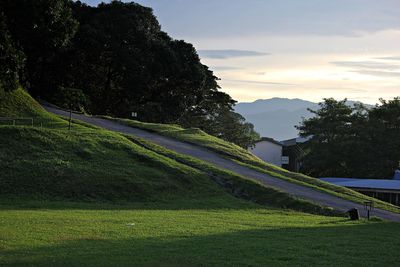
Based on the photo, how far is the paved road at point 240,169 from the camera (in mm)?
23922

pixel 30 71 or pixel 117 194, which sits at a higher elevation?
pixel 30 71

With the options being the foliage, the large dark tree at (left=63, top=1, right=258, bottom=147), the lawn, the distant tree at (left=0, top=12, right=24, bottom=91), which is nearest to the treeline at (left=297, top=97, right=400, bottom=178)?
the large dark tree at (left=63, top=1, right=258, bottom=147)

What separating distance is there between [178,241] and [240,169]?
17471 mm

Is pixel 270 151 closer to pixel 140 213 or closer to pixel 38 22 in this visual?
pixel 38 22

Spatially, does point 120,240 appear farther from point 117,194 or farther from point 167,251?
point 117,194

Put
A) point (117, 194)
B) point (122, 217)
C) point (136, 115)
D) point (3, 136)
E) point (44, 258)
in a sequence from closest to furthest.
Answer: point (44, 258), point (122, 217), point (117, 194), point (3, 136), point (136, 115)

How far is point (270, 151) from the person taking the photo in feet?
253

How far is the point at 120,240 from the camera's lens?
11273 millimetres

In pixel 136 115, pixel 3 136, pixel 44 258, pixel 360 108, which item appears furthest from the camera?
pixel 360 108

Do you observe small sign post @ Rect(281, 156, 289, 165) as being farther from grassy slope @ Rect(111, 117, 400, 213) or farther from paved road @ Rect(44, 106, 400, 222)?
paved road @ Rect(44, 106, 400, 222)

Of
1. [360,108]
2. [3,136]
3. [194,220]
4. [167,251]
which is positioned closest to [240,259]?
[167,251]

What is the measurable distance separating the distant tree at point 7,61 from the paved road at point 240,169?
310 inches

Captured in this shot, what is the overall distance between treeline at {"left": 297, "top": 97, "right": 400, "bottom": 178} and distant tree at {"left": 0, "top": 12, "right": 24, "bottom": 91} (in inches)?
1235

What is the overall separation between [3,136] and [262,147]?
56.6 meters
